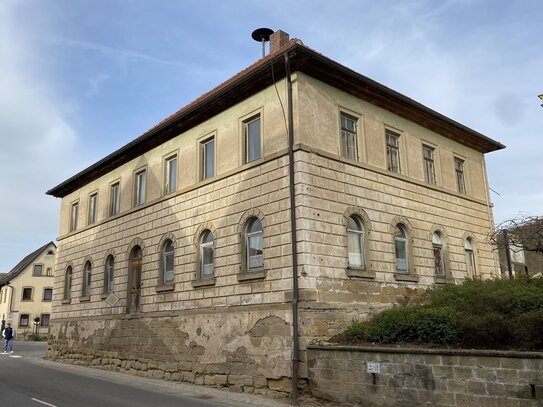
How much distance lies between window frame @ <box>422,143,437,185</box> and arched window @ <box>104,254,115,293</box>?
517 inches

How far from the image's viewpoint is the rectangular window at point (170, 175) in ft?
62.4

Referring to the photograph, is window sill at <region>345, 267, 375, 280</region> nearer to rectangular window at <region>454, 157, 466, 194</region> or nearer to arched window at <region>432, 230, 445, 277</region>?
arched window at <region>432, 230, 445, 277</region>

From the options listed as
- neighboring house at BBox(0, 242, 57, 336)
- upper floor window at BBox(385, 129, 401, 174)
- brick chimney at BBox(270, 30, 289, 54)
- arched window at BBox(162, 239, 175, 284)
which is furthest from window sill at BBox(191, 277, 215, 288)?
neighboring house at BBox(0, 242, 57, 336)

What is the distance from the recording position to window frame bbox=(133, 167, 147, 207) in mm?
20594

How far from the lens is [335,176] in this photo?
14.7 metres

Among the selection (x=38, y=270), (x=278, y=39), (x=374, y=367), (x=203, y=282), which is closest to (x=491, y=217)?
(x=278, y=39)

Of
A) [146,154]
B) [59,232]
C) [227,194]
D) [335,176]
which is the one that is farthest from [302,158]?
[59,232]

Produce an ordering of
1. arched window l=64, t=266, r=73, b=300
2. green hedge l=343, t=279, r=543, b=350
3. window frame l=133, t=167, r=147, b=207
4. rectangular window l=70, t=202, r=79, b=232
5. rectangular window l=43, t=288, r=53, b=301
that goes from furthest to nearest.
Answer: rectangular window l=43, t=288, r=53, b=301 → rectangular window l=70, t=202, r=79, b=232 → arched window l=64, t=266, r=73, b=300 → window frame l=133, t=167, r=147, b=207 → green hedge l=343, t=279, r=543, b=350

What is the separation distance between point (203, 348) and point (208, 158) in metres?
6.30

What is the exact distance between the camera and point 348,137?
52.1 ft

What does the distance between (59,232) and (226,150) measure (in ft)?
48.4

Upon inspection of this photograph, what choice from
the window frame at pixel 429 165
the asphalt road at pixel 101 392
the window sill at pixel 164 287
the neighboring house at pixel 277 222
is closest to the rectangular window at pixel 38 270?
the neighboring house at pixel 277 222

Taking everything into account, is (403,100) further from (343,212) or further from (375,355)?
(375,355)

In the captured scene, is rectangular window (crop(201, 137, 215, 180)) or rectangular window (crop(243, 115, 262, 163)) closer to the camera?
rectangular window (crop(243, 115, 262, 163))
